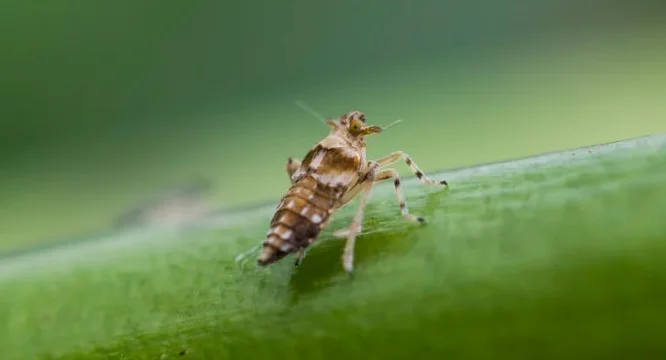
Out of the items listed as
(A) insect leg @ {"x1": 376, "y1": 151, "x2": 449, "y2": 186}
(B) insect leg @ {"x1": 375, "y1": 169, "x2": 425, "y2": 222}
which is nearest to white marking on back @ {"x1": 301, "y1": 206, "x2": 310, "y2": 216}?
(B) insect leg @ {"x1": 375, "y1": 169, "x2": 425, "y2": 222}

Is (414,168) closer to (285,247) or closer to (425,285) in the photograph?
(285,247)

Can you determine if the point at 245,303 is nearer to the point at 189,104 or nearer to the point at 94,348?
the point at 94,348

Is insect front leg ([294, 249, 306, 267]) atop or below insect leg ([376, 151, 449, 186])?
below

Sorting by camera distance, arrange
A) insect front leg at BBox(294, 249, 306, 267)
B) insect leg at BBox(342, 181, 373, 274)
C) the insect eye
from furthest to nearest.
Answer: the insect eye
insect front leg at BBox(294, 249, 306, 267)
insect leg at BBox(342, 181, 373, 274)

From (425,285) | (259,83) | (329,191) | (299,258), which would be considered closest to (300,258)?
(299,258)

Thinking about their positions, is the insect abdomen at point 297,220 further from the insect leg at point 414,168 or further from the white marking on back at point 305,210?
the insect leg at point 414,168

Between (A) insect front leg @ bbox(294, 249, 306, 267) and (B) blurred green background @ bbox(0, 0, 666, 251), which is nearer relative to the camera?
(A) insect front leg @ bbox(294, 249, 306, 267)

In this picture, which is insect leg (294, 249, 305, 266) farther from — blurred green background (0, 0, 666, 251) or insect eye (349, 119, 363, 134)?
blurred green background (0, 0, 666, 251)

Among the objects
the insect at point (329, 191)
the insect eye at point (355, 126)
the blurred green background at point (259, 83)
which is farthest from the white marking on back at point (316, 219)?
the blurred green background at point (259, 83)
